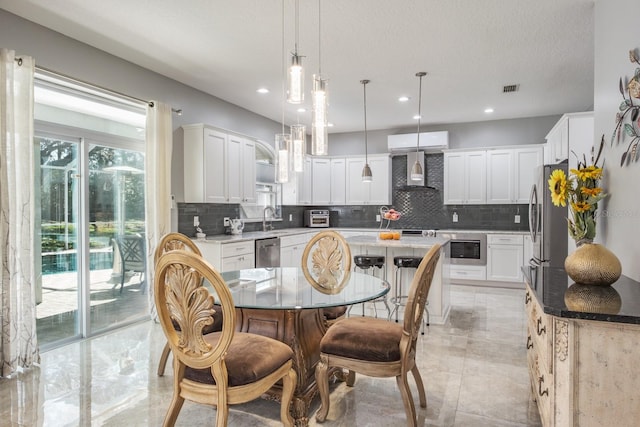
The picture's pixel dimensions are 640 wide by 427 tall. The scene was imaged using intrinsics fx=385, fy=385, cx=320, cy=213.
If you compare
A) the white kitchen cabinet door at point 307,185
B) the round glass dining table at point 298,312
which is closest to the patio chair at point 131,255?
the round glass dining table at point 298,312

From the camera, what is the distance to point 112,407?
240cm

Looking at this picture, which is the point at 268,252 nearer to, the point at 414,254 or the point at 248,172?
the point at 248,172

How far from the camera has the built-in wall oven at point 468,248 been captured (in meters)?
6.17

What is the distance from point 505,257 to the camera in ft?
19.8

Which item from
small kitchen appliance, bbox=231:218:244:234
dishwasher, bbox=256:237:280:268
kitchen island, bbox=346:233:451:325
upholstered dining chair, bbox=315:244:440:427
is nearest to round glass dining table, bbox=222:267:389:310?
upholstered dining chair, bbox=315:244:440:427

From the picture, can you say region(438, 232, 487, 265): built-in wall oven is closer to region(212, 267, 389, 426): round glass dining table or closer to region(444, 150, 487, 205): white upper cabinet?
region(444, 150, 487, 205): white upper cabinet

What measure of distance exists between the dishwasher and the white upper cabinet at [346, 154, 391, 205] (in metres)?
2.34

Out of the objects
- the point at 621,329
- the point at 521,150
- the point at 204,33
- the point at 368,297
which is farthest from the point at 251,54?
the point at 521,150

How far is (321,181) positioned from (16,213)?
5200 mm

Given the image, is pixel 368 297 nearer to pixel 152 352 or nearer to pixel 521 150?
pixel 152 352

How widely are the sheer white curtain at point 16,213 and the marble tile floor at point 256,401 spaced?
0.74 feet

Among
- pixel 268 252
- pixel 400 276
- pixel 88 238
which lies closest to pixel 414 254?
pixel 400 276

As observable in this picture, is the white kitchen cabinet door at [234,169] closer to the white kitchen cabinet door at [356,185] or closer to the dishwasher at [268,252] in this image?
the dishwasher at [268,252]

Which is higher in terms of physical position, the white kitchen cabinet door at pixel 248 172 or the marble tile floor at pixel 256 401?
the white kitchen cabinet door at pixel 248 172
